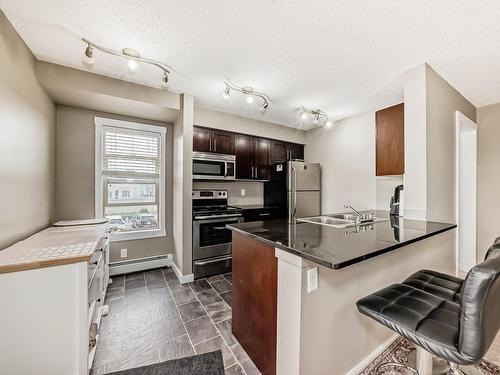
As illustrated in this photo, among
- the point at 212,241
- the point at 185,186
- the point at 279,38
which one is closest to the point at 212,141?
the point at 185,186

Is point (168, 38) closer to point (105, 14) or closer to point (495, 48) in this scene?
point (105, 14)

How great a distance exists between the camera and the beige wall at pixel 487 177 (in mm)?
3008

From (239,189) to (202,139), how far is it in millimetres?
1245

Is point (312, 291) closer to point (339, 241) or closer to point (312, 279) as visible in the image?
point (312, 279)

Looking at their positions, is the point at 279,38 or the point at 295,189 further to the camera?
the point at 295,189

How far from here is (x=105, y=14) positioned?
156cm

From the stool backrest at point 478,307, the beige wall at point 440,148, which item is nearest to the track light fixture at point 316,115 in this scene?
the beige wall at point 440,148

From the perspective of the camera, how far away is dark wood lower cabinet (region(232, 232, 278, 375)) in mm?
1366

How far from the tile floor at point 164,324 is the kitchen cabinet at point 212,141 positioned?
6.58ft

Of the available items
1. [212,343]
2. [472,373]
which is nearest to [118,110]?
[212,343]

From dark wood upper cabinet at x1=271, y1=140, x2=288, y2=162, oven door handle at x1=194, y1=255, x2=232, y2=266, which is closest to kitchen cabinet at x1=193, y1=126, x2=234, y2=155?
dark wood upper cabinet at x1=271, y1=140, x2=288, y2=162

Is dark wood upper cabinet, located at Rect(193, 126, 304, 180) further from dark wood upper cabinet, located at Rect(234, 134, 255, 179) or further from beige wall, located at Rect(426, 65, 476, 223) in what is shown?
beige wall, located at Rect(426, 65, 476, 223)

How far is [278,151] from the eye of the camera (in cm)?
434

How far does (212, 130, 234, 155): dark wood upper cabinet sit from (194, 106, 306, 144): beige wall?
0.10 meters
